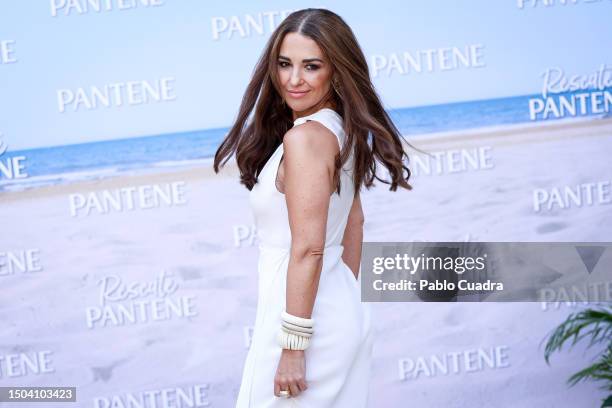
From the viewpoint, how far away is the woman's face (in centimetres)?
208

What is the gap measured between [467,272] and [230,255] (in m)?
1.01

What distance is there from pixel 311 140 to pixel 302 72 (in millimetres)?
195

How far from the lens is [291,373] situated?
79.3 inches

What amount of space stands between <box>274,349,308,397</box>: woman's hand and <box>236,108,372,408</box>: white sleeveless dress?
0.04 meters

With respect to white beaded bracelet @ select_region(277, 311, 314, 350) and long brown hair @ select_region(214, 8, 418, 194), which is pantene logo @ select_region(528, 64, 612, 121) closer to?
long brown hair @ select_region(214, 8, 418, 194)

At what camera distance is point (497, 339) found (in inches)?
162

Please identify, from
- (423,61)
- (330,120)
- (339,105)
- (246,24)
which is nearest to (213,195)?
(246,24)

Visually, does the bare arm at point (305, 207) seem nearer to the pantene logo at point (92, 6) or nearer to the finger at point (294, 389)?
the finger at point (294, 389)

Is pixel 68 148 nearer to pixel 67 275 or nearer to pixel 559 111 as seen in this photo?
pixel 67 275

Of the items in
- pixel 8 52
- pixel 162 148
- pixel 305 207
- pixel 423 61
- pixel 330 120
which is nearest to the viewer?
pixel 305 207

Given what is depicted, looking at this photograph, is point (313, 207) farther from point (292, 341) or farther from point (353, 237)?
point (353, 237)

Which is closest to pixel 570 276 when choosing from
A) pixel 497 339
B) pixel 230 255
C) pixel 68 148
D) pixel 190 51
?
pixel 497 339

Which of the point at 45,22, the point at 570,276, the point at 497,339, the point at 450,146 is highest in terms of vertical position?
the point at 45,22

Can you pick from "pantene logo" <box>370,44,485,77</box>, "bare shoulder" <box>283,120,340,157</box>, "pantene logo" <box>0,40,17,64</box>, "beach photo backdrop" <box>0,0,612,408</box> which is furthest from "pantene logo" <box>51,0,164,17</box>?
"bare shoulder" <box>283,120,340,157</box>
